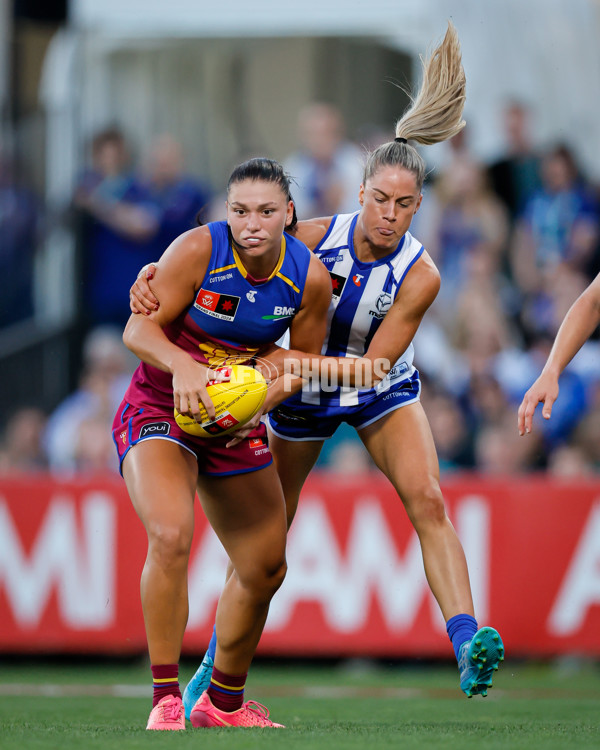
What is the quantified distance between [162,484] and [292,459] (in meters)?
1.08

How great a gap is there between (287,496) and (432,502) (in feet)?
2.60

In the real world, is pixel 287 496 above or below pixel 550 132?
below

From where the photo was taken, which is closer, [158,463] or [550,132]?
[158,463]

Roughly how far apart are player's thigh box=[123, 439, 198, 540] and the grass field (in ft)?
2.53

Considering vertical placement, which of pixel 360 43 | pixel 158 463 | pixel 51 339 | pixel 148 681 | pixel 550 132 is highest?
pixel 360 43

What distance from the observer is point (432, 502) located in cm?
480

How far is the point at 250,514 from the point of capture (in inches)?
182

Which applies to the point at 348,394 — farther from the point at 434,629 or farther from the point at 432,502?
the point at 434,629

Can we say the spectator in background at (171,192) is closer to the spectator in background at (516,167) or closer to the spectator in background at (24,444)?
the spectator in background at (24,444)

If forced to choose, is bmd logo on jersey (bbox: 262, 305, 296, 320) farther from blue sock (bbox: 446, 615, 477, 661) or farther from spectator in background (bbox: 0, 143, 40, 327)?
spectator in background (bbox: 0, 143, 40, 327)

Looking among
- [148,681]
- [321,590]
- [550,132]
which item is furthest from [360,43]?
[148,681]

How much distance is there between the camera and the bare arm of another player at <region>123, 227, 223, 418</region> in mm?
4266

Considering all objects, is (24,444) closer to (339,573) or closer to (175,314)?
(339,573)

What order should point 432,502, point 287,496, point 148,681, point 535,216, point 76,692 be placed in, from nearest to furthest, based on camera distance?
point 432,502 < point 287,496 < point 76,692 < point 148,681 < point 535,216
